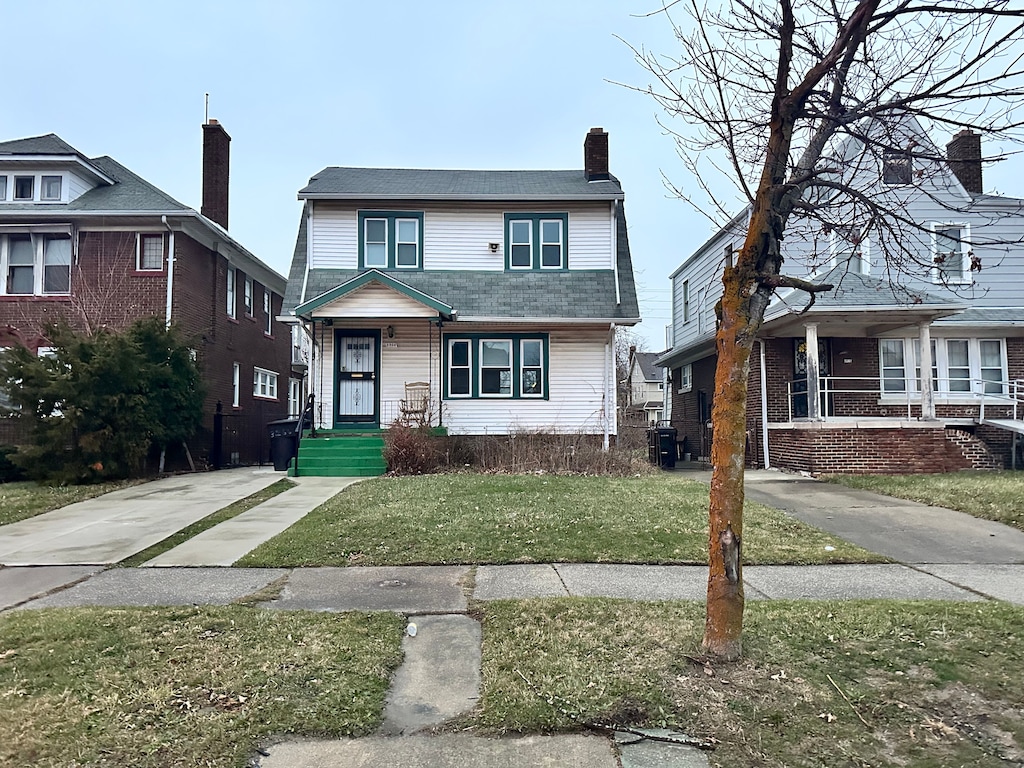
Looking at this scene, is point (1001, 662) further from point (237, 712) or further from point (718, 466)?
point (237, 712)

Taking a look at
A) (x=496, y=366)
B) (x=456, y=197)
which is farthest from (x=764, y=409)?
(x=456, y=197)

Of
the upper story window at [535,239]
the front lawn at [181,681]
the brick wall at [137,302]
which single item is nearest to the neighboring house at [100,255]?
the brick wall at [137,302]

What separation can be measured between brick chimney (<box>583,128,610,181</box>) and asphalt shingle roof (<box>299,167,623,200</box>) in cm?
26

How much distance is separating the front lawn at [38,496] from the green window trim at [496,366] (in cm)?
731

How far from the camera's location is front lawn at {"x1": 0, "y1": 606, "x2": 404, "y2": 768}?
10.5 ft

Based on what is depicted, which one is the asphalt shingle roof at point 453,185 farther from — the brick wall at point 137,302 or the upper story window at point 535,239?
the brick wall at point 137,302

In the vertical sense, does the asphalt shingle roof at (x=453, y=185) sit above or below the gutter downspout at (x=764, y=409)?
above

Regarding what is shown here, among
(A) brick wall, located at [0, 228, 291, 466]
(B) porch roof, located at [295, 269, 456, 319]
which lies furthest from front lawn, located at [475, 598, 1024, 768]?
(A) brick wall, located at [0, 228, 291, 466]

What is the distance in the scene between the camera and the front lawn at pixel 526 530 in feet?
23.4

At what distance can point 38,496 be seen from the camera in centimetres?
1160

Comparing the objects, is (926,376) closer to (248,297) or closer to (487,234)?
(487,234)

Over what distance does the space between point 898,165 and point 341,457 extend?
12.3 meters

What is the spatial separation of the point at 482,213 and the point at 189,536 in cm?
1136

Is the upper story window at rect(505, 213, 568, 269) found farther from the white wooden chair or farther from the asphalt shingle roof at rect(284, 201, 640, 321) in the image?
the white wooden chair
